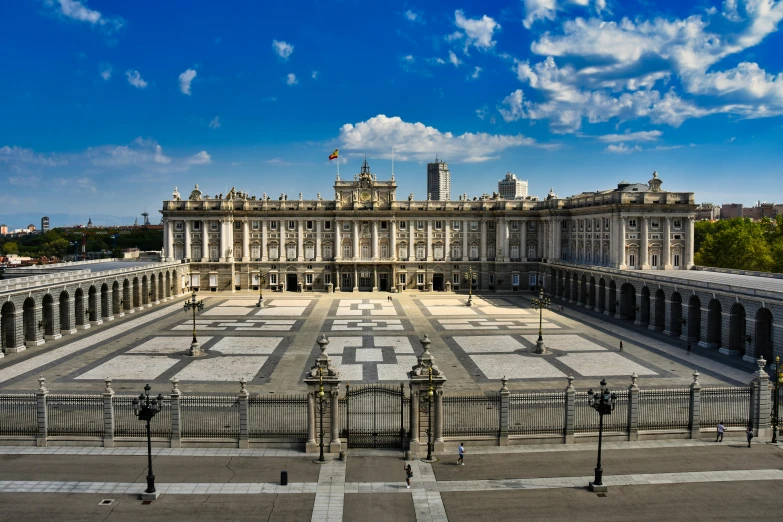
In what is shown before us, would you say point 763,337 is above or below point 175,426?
above

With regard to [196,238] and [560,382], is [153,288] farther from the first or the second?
[560,382]

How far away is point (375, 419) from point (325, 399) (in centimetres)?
427

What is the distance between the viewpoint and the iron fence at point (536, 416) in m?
28.5

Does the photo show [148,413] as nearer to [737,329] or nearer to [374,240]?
[737,329]

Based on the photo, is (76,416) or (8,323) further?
(8,323)

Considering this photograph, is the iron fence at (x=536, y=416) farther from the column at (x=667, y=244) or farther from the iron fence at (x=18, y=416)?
the column at (x=667, y=244)

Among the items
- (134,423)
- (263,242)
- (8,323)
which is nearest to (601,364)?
(134,423)

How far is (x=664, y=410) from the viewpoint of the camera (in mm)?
31828

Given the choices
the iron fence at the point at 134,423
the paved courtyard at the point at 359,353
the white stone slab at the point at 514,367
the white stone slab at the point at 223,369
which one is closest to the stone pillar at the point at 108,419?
the iron fence at the point at 134,423

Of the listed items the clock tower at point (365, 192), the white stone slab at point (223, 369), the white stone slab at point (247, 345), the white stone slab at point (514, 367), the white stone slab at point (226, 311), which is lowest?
the white stone slab at point (514, 367)

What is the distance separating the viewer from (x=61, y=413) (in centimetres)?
3206

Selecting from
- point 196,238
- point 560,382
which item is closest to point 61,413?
point 560,382

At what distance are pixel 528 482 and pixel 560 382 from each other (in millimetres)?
16636

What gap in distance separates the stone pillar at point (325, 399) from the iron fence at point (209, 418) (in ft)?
12.3
